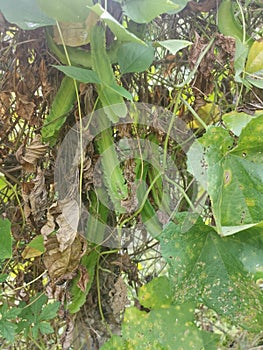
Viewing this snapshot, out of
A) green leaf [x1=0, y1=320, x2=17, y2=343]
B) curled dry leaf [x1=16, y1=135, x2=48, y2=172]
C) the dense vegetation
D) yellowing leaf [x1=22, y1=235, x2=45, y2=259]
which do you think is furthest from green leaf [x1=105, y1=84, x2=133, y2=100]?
green leaf [x1=0, y1=320, x2=17, y2=343]

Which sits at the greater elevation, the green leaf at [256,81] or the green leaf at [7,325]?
the green leaf at [256,81]

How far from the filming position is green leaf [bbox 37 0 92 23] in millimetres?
432

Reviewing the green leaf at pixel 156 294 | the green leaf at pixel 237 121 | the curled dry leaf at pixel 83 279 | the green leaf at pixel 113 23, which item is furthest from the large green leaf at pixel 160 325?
the green leaf at pixel 113 23

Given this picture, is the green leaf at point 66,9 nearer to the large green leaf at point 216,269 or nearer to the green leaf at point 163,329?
the large green leaf at point 216,269

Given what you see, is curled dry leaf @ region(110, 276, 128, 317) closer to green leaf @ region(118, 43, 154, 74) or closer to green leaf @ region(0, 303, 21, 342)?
green leaf @ region(0, 303, 21, 342)

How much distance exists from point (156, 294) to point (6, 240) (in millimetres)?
225

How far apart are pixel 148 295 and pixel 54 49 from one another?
0.36m

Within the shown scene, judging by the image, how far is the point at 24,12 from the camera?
455mm

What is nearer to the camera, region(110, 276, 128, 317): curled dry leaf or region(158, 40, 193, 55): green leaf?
region(158, 40, 193, 55): green leaf

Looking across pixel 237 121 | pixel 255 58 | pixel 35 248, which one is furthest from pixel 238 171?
pixel 35 248

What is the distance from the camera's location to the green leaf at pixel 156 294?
61 centimetres

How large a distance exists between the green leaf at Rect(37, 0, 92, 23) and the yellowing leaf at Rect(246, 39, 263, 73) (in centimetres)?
23

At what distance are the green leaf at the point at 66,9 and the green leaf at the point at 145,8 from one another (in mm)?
43

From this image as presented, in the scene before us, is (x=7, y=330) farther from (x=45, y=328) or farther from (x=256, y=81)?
(x=256, y=81)
